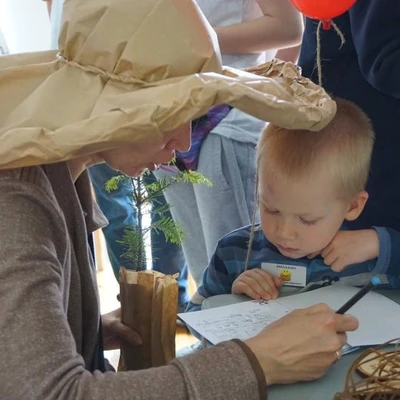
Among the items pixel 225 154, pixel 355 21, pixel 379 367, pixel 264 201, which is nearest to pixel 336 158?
pixel 264 201

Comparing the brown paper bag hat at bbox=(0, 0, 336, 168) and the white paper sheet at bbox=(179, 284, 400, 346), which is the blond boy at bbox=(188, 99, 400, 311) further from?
the brown paper bag hat at bbox=(0, 0, 336, 168)

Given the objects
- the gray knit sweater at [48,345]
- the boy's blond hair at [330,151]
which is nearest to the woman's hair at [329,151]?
the boy's blond hair at [330,151]

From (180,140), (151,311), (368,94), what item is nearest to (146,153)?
(180,140)

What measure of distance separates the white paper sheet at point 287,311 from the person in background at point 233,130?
0.50m

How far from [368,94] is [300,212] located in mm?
303

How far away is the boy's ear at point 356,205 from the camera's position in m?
1.18

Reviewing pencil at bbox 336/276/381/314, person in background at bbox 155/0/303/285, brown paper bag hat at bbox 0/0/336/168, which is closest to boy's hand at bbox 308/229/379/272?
pencil at bbox 336/276/381/314

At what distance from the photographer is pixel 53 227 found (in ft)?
2.75

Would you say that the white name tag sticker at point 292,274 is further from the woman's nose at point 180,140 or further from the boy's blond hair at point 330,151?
the woman's nose at point 180,140

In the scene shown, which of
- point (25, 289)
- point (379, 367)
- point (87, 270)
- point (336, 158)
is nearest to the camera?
point (25, 289)

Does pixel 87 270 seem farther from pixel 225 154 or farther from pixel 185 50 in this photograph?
pixel 225 154

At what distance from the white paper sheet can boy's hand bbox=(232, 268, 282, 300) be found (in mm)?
17

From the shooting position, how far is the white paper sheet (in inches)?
39.7

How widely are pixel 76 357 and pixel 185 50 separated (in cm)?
39
